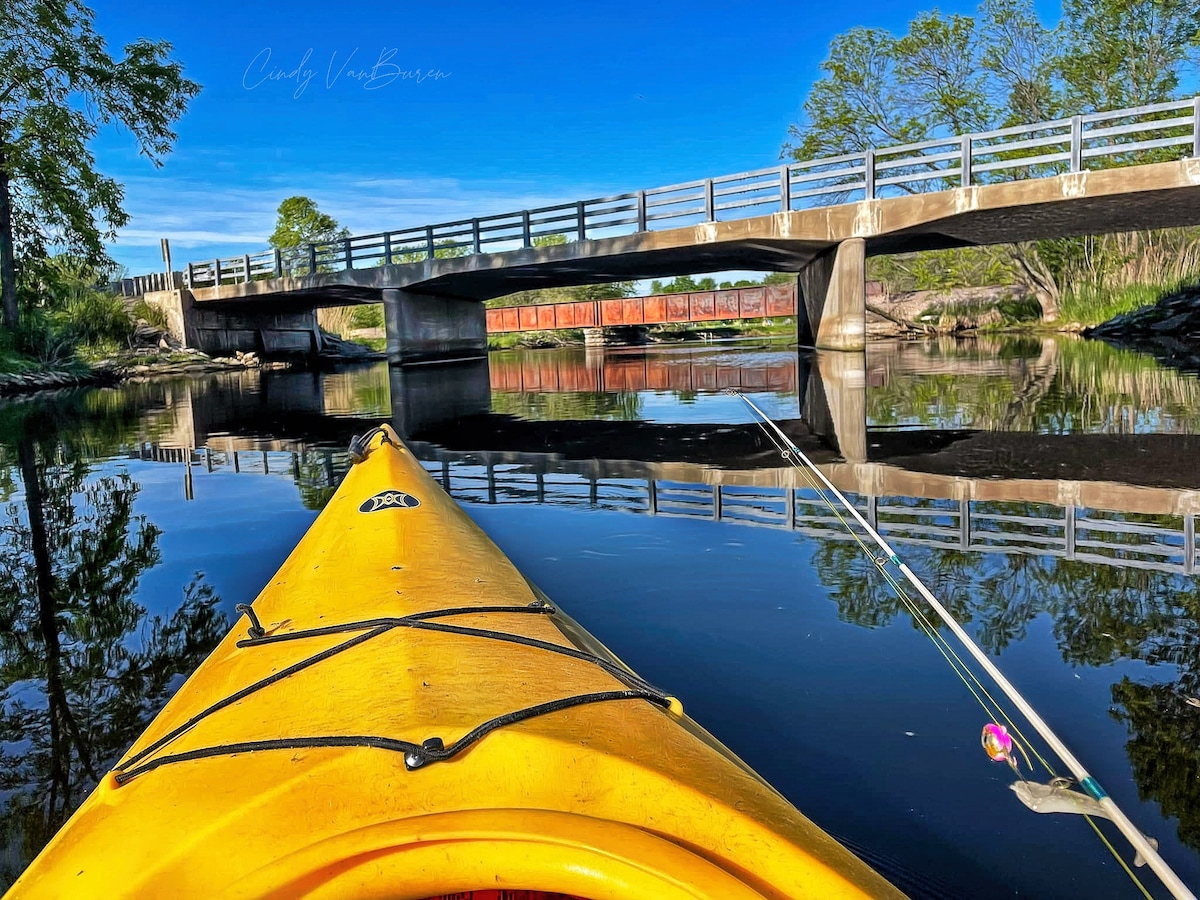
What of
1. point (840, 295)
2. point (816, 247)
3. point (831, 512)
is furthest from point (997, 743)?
point (816, 247)

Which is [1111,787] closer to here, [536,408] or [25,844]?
[25,844]

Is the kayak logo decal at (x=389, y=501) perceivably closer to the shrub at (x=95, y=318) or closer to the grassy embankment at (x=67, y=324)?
the grassy embankment at (x=67, y=324)

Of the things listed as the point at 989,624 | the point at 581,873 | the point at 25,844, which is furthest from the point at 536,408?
the point at 581,873

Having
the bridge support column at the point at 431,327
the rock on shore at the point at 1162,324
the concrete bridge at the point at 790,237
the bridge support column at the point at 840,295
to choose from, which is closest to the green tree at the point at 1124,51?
the concrete bridge at the point at 790,237

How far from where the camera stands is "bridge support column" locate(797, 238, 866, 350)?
1588 cm

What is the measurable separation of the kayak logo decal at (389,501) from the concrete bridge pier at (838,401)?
4169mm

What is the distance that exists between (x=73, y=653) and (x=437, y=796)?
8.88ft

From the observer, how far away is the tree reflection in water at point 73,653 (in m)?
2.16

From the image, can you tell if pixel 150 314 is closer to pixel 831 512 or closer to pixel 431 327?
pixel 431 327

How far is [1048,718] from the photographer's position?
227 centimetres

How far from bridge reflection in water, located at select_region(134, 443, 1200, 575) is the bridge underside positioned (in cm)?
1066

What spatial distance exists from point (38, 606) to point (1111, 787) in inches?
168

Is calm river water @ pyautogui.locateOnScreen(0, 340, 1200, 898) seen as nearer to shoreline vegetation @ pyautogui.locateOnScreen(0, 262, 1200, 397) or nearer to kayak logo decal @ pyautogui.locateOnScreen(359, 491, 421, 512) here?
kayak logo decal @ pyautogui.locateOnScreen(359, 491, 421, 512)

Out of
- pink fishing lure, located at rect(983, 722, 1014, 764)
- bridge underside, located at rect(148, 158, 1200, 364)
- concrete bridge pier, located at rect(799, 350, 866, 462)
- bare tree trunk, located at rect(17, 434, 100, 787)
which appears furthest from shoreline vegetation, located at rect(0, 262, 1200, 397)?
bare tree trunk, located at rect(17, 434, 100, 787)
